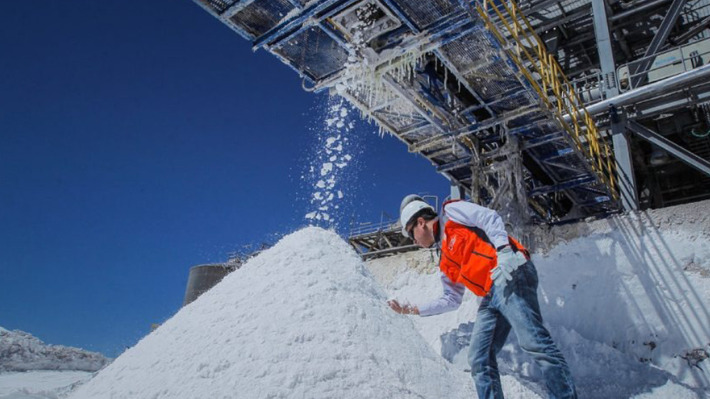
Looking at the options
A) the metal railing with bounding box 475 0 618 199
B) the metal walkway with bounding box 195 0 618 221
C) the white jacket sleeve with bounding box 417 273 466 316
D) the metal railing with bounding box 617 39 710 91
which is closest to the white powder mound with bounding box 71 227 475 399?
the white jacket sleeve with bounding box 417 273 466 316

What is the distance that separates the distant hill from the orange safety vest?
28.3ft

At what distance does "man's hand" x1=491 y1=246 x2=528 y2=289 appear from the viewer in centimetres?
239

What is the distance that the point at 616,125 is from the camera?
668 cm

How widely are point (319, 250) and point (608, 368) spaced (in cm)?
287

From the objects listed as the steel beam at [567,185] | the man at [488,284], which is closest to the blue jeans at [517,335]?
the man at [488,284]

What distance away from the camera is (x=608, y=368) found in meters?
3.67

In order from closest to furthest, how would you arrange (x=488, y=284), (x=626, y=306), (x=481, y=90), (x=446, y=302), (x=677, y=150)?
(x=488, y=284), (x=446, y=302), (x=626, y=306), (x=481, y=90), (x=677, y=150)

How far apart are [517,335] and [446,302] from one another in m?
0.63

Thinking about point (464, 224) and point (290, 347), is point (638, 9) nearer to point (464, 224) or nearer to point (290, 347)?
point (464, 224)

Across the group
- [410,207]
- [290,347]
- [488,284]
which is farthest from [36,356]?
[488,284]

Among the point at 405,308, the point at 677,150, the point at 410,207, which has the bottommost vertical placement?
the point at 405,308

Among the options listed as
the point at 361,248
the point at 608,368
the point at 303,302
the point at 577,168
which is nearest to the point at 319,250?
the point at 303,302

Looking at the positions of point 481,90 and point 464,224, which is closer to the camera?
point 464,224

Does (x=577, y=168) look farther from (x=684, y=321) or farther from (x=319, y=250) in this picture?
(x=319, y=250)
